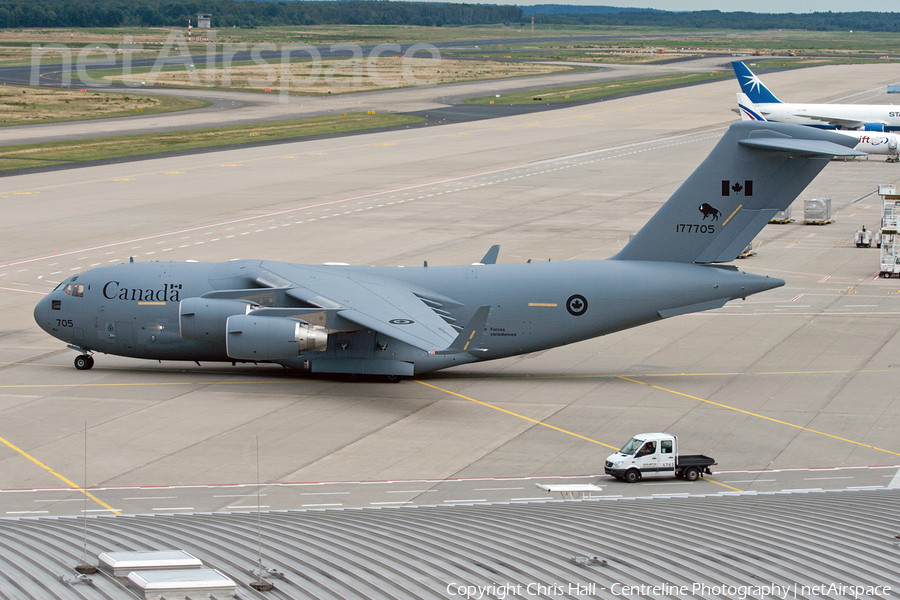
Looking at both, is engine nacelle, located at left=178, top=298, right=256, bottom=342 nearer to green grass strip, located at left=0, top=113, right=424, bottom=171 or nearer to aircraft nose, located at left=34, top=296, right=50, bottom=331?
aircraft nose, located at left=34, top=296, right=50, bottom=331

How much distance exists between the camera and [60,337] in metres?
39.1

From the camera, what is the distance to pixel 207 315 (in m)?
35.4

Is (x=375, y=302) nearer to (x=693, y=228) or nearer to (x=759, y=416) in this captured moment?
(x=693, y=228)

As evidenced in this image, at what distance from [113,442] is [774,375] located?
2260cm

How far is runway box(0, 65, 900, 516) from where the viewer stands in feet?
91.0

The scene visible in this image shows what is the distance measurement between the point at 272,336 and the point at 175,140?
78.5 m

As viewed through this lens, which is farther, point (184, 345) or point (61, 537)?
point (184, 345)

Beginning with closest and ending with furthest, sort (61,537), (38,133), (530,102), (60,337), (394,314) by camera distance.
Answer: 1. (61,537)
2. (394,314)
3. (60,337)
4. (38,133)
5. (530,102)

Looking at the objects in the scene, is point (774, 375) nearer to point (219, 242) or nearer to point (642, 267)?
point (642, 267)

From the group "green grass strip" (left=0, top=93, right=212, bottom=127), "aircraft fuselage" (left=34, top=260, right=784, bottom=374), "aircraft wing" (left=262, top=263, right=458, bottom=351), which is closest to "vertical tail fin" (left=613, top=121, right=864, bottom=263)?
"aircraft fuselage" (left=34, top=260, right=784, bottom=374)

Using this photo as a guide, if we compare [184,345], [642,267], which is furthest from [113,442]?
[642,267]

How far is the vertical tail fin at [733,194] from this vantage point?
3522 cm

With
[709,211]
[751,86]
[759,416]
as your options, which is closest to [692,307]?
[709,211]

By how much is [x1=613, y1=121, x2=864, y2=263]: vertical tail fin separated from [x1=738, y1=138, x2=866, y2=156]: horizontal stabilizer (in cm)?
3
